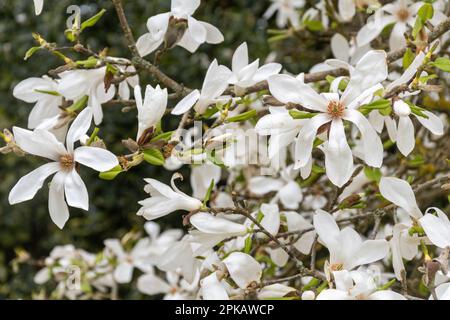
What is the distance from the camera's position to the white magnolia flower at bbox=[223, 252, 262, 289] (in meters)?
0.99

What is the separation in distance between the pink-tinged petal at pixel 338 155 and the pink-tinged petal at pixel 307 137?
0.02 metres

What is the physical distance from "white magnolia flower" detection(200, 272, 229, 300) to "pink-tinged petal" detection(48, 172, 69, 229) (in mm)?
219

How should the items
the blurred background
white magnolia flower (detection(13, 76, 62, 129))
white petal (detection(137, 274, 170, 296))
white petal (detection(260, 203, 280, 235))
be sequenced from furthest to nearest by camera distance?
1. the blurred background
2. white petal (detection(137, 274, 170, 296))
3. white magnolia flower (detection(13, 76, 62, 129))
4. white petal (detection(260, 203, 280, 235))

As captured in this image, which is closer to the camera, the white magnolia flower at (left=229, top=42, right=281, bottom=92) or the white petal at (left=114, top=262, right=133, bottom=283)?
the white magnolia flower at (left=229, top=42, right=281, bottom=92)

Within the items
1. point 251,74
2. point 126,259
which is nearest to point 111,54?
point 126,259

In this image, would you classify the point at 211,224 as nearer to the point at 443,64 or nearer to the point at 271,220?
the point at 271,220

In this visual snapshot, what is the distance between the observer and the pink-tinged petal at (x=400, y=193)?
990 mm

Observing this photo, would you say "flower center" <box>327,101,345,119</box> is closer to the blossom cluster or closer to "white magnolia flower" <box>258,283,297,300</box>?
the blossom cluster

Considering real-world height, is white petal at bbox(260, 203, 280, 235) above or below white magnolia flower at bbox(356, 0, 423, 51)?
below

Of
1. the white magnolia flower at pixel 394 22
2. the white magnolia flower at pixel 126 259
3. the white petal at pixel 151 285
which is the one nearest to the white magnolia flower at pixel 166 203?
the white magnolia flower at pixel 394 22

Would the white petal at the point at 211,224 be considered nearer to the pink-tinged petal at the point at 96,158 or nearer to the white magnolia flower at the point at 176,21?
the pink-tinged petal at the point at 96,158

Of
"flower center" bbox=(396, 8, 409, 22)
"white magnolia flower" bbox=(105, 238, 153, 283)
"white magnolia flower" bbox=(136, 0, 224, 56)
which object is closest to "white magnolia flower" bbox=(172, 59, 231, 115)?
"white magnolia flower" bbox=(136, 0, 224, 56)
